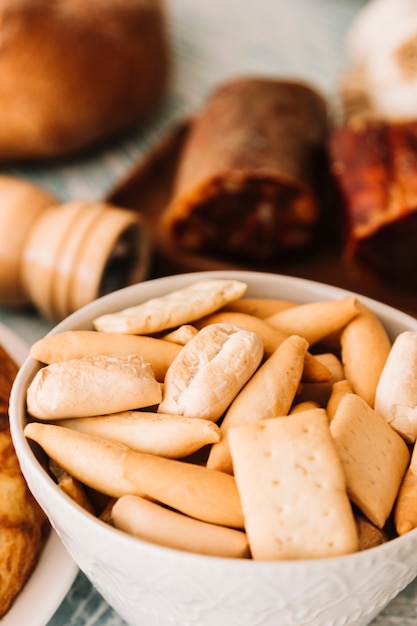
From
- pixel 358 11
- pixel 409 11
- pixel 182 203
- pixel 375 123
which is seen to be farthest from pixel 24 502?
pixel 358 11

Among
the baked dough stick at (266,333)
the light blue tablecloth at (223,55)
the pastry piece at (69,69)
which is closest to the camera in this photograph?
the baked dough stick at (266,333)

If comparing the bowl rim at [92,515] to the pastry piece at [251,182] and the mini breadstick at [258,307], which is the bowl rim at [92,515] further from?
the pastry piece at [251,182]

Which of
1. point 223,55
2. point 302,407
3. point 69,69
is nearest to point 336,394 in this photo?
point 302,407

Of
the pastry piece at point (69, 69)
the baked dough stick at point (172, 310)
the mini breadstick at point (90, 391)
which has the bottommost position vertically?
the mini breadstick at point (90, 391)

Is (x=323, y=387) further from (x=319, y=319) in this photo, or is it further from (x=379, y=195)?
(x=379, y=195)

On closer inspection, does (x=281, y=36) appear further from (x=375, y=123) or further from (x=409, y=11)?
(x=375, y=123)

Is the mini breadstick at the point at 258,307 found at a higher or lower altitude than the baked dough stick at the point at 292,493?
higher

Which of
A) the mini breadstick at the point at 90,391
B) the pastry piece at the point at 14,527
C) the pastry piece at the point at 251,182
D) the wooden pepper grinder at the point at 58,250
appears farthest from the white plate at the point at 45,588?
the pastry piece at the point at 251,182

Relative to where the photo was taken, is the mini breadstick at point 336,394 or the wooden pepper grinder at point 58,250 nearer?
the mini breadstick at point 336,394
